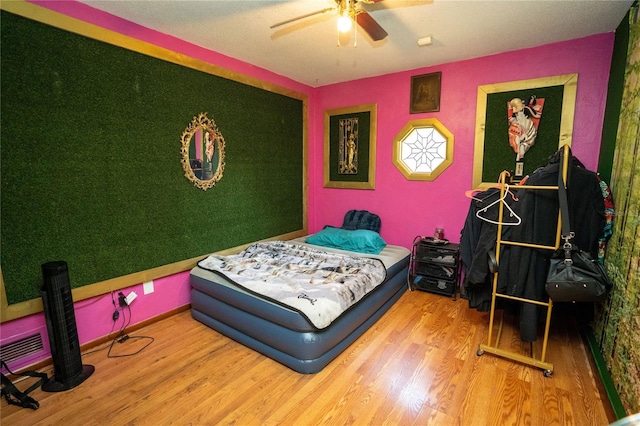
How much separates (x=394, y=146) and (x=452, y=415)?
9.39 ft

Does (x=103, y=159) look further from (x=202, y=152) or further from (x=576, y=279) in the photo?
(x=576, y=279)

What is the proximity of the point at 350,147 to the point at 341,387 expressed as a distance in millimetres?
2977

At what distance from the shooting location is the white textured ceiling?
2.19 meters

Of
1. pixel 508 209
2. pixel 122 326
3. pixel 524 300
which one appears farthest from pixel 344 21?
pixel 122 326

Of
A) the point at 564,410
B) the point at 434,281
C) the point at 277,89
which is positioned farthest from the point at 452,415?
the point at 277,89

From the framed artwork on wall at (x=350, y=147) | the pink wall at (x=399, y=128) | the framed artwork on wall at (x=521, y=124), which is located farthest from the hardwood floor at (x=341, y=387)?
the framed artwork on wall at (x=350, y=147)

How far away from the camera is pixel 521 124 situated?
3014 millimetres

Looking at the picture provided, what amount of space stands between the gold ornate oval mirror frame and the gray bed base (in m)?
0.96

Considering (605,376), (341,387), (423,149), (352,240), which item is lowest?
(341,387)

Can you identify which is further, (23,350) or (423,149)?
(423,149)

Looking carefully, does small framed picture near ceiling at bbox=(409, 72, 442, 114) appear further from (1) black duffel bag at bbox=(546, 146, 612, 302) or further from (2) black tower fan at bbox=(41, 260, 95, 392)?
(2) black tower fan at bbox=(41, 260, 95, 392)

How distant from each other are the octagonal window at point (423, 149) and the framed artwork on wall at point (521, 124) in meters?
0.34

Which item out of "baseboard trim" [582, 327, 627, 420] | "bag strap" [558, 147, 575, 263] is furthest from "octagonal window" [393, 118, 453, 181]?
"baseboard trim" [582, 327, 627, 420]

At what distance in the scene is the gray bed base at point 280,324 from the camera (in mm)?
2094
